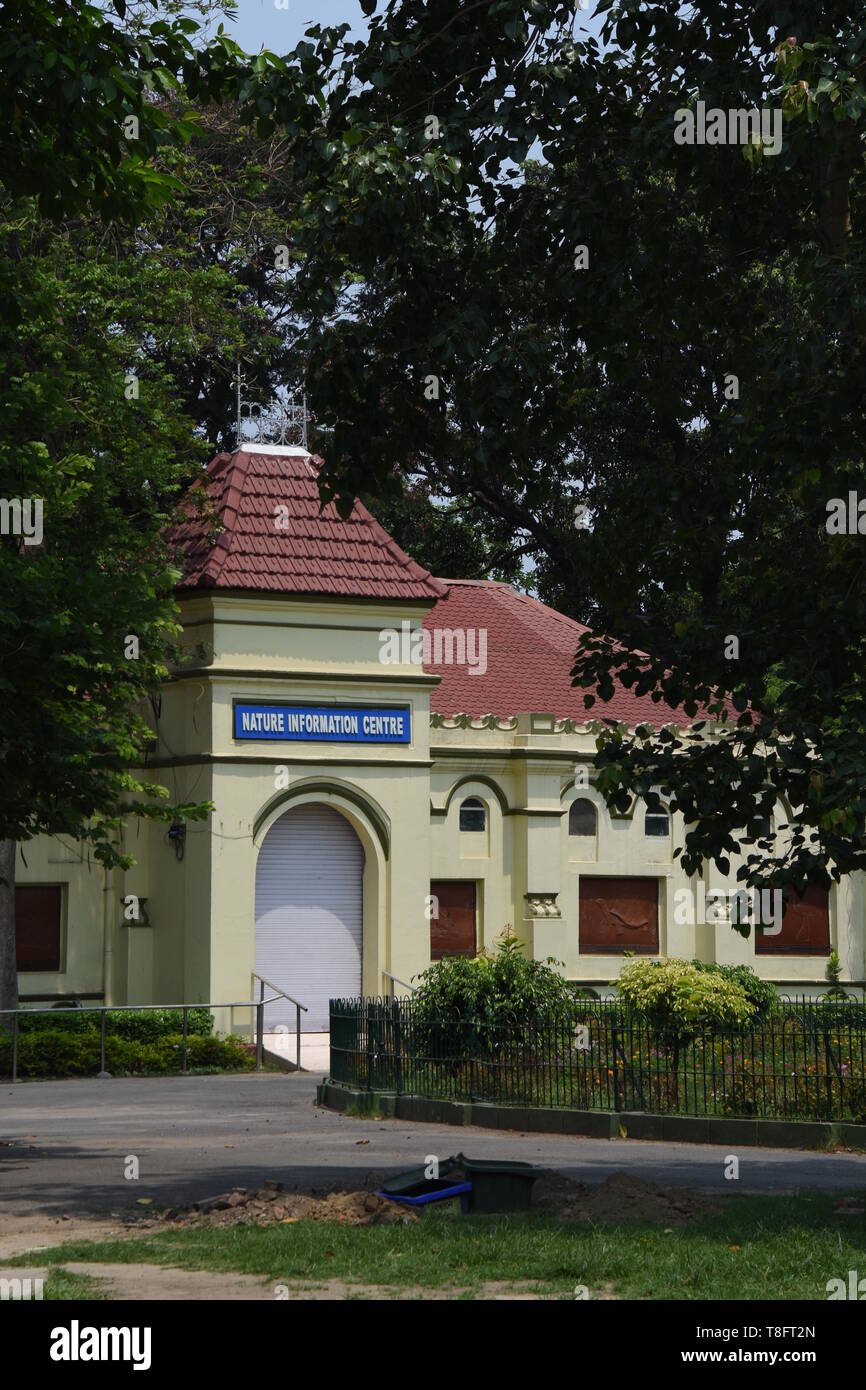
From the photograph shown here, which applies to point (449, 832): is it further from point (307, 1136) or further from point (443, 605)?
point (307, 1136)

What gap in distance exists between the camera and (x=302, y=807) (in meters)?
34.1

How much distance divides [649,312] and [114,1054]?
56.4ft

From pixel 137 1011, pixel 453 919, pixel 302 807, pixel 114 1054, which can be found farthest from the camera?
pixel 453 919

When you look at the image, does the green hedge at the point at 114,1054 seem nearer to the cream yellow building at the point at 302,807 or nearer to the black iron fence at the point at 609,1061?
the cream yellow building at the point at 302,807

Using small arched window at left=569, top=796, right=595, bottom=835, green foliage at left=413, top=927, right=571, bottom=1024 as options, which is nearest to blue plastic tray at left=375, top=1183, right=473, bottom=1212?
green foliage at left=413, top=927, right=571, bottom=1024

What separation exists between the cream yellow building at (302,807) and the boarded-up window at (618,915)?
0.77 metres

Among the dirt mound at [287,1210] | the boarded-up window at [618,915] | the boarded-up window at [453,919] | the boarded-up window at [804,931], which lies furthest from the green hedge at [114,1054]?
the dirt mound at [287,1210]

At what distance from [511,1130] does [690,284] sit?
378 inches

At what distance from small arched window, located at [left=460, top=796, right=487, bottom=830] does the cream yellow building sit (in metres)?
0.04

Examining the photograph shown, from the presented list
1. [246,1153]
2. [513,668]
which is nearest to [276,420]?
[513,668]

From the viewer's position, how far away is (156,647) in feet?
95.9

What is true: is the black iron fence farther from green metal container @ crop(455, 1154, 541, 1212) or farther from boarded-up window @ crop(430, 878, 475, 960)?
boarded-up window @ crop(430, 878, 475, 960)

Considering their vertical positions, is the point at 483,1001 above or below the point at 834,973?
above

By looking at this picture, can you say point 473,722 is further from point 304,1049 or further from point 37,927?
point 37,927
